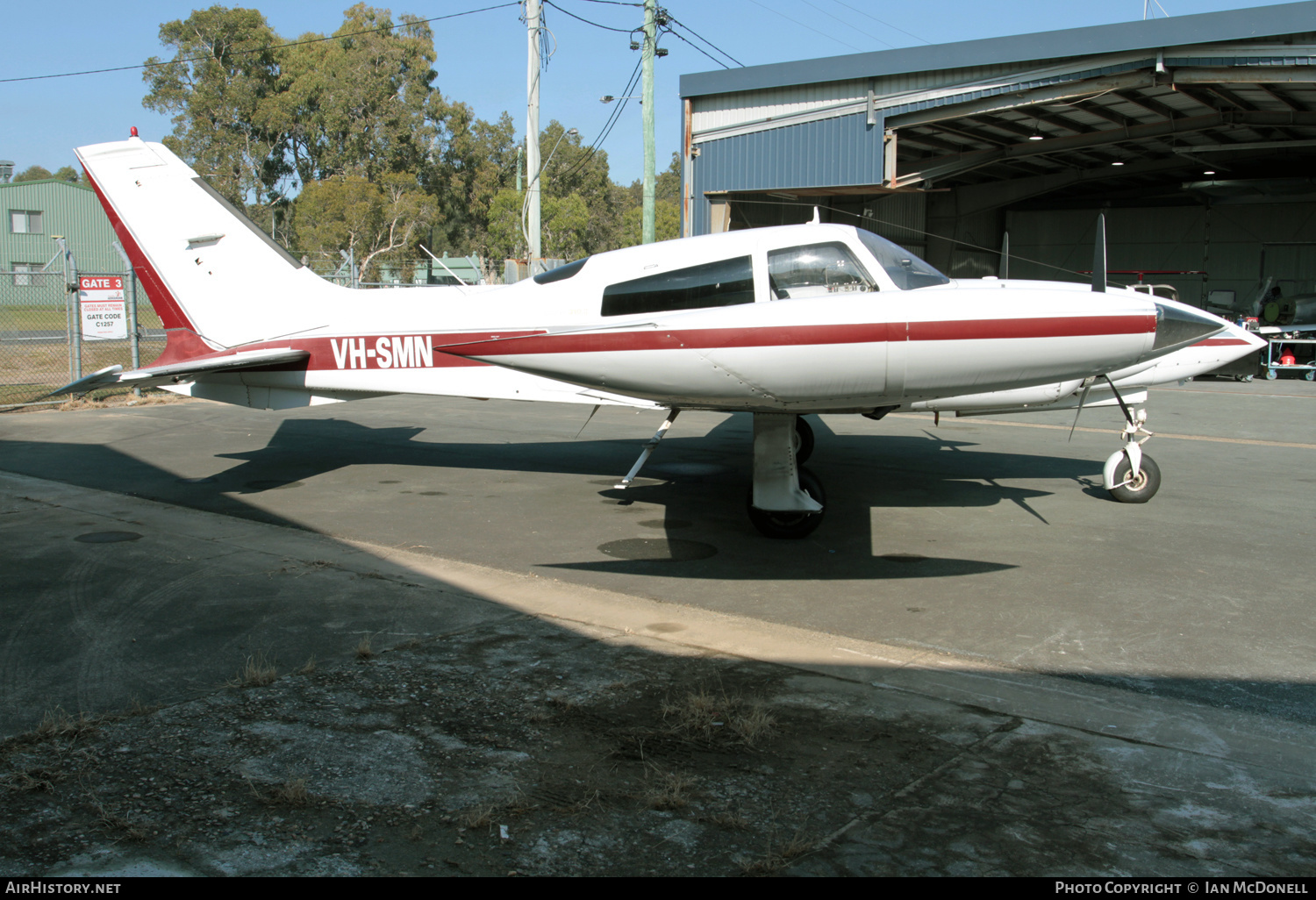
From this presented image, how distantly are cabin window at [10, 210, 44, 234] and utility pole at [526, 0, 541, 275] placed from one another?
42064 mm

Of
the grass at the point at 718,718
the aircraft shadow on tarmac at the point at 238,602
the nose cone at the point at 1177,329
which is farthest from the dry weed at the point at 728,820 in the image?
the nose cone at the point at 1177,329

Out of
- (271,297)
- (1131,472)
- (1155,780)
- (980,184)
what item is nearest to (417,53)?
(980,184)

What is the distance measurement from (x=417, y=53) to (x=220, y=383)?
58976 mm

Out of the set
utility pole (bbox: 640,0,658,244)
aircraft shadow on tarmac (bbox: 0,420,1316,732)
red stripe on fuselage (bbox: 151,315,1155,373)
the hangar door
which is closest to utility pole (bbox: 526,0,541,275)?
utility pole (bbox: 640,0,658,244)

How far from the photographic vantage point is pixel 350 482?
9633 millimetres

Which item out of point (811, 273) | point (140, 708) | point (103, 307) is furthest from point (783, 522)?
point (103, 307)

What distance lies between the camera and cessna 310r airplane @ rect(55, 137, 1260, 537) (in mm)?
5770

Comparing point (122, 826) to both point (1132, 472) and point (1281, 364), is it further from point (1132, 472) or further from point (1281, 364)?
point (1281, 364)

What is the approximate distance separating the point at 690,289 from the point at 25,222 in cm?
6074

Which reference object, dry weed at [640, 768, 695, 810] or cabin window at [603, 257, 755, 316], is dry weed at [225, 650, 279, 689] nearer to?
dry weed at [640, 768, 695, 810]

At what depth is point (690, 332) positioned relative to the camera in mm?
5816

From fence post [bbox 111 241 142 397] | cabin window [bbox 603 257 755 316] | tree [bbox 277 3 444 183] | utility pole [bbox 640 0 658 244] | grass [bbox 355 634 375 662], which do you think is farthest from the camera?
tree [bbox 277 3 444 183]

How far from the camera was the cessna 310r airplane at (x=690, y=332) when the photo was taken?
577 cm

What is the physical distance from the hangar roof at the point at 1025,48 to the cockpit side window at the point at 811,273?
15.3m
